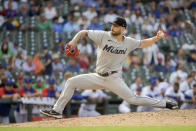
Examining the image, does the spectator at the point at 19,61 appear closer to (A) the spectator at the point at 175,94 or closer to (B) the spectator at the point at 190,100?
(A) the spectator at the point at 175,94

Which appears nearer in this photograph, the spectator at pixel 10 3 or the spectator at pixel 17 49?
the spectator at pixel 17 49

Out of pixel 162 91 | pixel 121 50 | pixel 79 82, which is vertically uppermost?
Result: pixel 121 50

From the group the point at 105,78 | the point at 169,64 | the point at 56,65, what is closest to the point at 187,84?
the point at 169,64

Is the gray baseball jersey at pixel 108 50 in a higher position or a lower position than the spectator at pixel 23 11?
lower

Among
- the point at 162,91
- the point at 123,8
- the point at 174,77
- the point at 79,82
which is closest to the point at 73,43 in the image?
the point at 79,82

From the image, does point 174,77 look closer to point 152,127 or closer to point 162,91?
point 162,91

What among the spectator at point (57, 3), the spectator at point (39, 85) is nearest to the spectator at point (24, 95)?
the spectator at point (39, 85)

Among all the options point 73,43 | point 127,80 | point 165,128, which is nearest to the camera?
point 165,128

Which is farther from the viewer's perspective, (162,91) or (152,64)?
(152,64)
